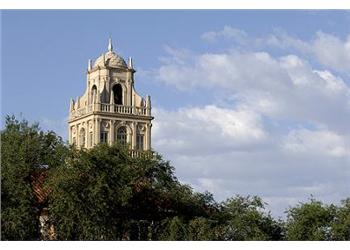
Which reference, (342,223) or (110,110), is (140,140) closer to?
(110,110)

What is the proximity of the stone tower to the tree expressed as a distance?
Result: 33.4 meters

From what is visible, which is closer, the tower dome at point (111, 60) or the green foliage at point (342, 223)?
the green foliage at point (342, 223)

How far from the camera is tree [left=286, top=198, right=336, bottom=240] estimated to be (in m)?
30.8

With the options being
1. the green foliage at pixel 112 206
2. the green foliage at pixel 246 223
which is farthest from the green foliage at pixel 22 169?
the green foliage at pixel 246 223

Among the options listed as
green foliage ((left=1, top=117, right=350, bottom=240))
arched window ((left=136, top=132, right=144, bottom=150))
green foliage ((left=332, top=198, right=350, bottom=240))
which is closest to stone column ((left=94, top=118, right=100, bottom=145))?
arched window ((left=136, top=132, right=144, bottom=150))

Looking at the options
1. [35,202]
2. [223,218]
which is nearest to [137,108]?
[223,218]

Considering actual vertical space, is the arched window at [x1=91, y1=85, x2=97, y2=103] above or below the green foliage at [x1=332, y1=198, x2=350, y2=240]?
above

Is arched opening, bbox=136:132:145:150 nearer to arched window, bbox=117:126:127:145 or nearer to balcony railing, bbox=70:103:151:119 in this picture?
arched window, bbox=117:126:127:145

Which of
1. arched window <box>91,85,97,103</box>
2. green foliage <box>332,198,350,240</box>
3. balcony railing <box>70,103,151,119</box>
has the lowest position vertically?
green foliage <box>332,198,350,240</box>

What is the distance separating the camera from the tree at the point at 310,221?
3083cm

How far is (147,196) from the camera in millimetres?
32062

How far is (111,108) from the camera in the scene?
6625 cm

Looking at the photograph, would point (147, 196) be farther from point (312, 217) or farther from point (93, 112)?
point (93, 112)

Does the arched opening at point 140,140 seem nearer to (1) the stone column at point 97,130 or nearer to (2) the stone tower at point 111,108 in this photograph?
(2) the stone tower at point 111,108
